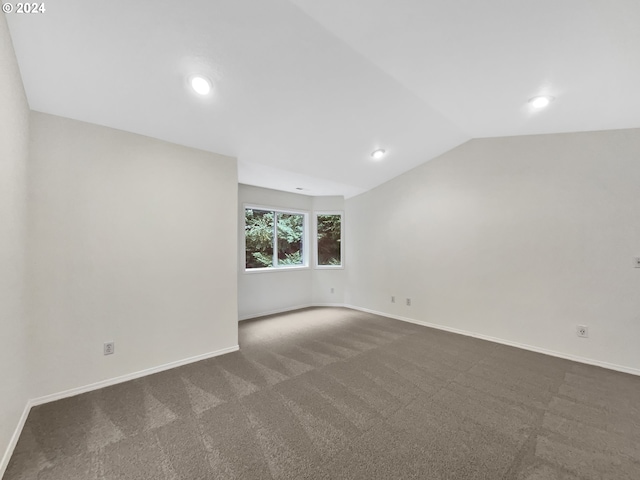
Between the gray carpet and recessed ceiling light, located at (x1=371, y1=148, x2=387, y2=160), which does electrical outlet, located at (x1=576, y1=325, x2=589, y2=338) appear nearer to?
the gray carpet

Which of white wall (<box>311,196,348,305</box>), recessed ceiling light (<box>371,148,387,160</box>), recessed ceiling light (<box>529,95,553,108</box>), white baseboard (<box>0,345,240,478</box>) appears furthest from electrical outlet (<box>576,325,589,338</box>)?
white baseboard (<box>0,345,240,478</box>)

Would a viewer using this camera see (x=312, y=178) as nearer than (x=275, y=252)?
Yes

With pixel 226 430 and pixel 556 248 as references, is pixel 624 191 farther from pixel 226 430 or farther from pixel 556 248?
pixel 226 430

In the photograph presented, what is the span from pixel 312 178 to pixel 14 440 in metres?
3.63

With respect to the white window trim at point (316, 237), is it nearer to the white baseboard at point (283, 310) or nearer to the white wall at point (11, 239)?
the white baseboard at point (283, 310)

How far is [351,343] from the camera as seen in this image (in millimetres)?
3299

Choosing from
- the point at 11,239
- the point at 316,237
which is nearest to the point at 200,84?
the point at 11,239

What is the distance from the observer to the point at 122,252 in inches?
93.9

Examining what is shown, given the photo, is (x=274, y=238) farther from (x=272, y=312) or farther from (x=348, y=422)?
(x=348, y=422)

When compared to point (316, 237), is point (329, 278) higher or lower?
lower

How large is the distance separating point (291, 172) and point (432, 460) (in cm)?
322

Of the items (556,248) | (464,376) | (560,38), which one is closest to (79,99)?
(560,38)

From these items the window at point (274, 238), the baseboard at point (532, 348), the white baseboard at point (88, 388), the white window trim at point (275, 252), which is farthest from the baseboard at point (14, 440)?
the baseboard at point (532, 348)

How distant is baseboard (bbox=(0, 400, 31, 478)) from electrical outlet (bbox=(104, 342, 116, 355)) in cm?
51
